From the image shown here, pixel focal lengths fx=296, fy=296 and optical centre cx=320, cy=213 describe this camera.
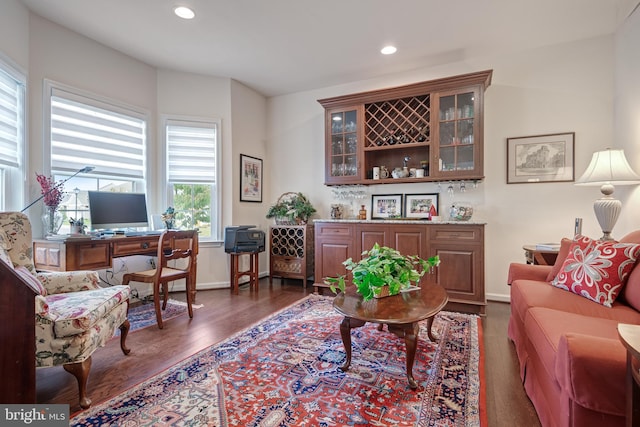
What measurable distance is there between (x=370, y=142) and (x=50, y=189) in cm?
337

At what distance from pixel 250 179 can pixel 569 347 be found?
407cm

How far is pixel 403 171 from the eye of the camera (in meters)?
3.72

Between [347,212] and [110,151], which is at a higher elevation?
[110,151]

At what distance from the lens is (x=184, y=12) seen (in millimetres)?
2689

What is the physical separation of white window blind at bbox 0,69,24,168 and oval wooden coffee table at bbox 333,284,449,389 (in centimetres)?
297

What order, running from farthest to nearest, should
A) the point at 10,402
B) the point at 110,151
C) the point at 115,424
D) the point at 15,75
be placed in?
1. the point at 110,151
2. the point at 15,75
3. the point at 115,424
4. the point at 10,402

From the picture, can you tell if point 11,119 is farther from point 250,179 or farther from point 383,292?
point 383,292

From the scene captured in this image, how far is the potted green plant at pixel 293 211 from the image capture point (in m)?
4.30

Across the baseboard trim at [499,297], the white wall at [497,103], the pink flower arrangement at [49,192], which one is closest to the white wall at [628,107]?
the white wall at [497,103]

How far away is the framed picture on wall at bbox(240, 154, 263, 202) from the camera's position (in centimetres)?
433

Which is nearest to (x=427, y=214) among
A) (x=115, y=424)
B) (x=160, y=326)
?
(x=160, y=326)

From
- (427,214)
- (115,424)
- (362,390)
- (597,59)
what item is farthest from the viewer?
(427,214)

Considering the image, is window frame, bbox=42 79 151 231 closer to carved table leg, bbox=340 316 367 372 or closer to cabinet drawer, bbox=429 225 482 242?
carved table leg, bbox=340 316 367 372

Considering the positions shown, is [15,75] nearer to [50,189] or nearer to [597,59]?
[50,189]
